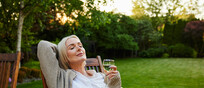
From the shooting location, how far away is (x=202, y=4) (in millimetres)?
9117

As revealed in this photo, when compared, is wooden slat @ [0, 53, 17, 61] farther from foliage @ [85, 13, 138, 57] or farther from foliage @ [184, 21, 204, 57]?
foliage @ [184, 21, 204, 57]

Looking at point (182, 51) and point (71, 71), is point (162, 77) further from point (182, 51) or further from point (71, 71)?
point (182, 51)

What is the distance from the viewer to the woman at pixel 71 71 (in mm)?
1539

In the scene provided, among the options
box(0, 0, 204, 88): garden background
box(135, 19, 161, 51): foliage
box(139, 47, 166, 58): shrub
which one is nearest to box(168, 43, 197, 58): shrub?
box(0, 0, 204, 88): garden background

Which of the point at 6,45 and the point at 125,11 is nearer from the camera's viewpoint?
the point at 6,45

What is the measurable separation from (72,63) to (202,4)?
9036 mm

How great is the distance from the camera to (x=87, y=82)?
5.56 ft

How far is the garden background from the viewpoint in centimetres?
613

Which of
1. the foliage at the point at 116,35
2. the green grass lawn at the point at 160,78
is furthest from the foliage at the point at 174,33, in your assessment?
the green grass lawn at the point at 160,78

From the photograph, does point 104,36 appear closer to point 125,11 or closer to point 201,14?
point 125,11

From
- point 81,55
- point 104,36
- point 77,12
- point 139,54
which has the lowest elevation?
point 139,54

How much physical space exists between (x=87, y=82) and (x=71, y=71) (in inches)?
6.4

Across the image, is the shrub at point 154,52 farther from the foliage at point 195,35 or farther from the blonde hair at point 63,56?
the blonde hair at point 63,56

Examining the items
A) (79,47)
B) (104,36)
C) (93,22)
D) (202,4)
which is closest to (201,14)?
(202,4)
